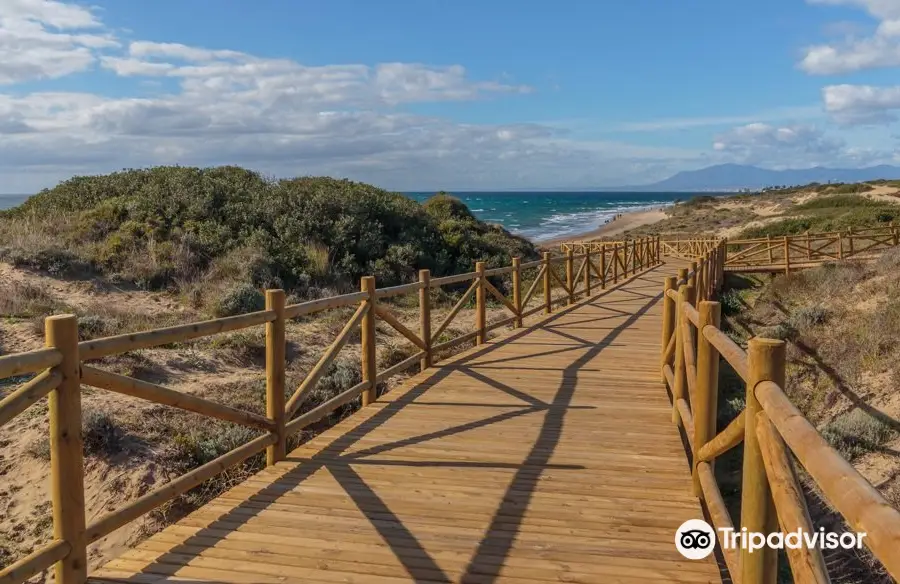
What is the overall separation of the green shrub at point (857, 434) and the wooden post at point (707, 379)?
482cm

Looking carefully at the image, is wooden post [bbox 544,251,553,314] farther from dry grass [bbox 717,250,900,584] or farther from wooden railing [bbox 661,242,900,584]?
wooden railing [bbox 661,242,900,584]

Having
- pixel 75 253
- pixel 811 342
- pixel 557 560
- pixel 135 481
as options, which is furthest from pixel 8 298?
pixel 811 342

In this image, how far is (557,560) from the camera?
3.43 meters

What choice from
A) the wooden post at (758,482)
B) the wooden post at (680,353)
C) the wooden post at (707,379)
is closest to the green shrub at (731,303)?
the wooden post at (680,353)

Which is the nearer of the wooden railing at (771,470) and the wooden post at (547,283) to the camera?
the wooden railing at (771,470)

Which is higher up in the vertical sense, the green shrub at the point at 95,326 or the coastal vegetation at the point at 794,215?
the coastal vegetation at the point at 794,215

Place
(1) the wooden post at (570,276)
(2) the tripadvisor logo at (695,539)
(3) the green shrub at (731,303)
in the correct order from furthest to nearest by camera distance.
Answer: (3) the green shrub at (731,303) < (1) the wooden post at (570,276) < (2) the tripadvisor logo at (695,539)

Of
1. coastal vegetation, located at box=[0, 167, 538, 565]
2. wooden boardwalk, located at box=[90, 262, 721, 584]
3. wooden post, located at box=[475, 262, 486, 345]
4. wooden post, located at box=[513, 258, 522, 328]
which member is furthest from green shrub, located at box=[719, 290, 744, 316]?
wooden boardwalk, located at box=[90, 262, 721, 584]

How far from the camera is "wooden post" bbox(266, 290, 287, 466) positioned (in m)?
4.89

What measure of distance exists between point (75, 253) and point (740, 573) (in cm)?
1354

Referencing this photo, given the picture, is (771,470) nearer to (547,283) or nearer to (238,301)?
(547,283)

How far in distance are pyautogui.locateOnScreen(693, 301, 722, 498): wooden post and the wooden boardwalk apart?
0.48 metres

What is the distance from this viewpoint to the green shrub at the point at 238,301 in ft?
39.8

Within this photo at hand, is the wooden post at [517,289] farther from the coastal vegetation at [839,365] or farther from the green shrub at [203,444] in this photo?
the green shrub at [203,444]
